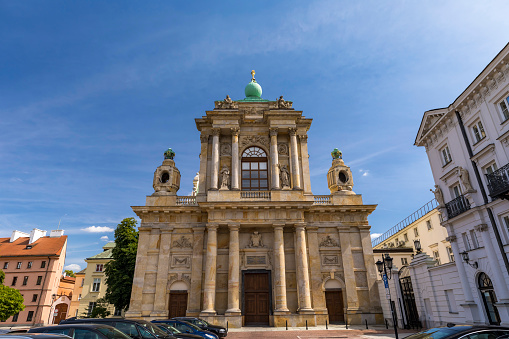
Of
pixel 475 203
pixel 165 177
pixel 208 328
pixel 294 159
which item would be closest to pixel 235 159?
pixel 294 159

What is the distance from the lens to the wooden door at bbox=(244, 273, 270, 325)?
24.4 m

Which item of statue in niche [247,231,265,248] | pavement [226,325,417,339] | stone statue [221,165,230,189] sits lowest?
pavement [226,325,417,339]

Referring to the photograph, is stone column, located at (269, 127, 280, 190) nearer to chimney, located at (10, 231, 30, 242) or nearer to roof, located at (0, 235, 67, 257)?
roof, located at (0, 235, 67, 257)

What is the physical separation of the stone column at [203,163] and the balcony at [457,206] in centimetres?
1965

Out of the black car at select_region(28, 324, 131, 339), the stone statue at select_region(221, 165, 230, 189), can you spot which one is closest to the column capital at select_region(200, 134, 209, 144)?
the stone statue at select_region(221, 165, 230, 189)

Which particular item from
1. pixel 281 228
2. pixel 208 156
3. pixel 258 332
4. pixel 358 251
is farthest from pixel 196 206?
pixel 358 251

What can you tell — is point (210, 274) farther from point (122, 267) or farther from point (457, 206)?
point (457, 206)

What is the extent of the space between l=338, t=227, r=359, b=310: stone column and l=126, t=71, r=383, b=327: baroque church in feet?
0.27

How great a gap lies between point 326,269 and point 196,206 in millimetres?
12621

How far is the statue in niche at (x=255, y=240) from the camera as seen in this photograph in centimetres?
2662

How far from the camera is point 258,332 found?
2100 centimetres

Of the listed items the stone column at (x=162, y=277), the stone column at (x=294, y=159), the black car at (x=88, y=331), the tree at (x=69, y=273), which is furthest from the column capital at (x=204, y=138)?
the tree at (x=69, y=273)

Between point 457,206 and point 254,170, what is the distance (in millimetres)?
17163

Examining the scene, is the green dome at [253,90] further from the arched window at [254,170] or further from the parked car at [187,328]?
the parked car at [187,328]
